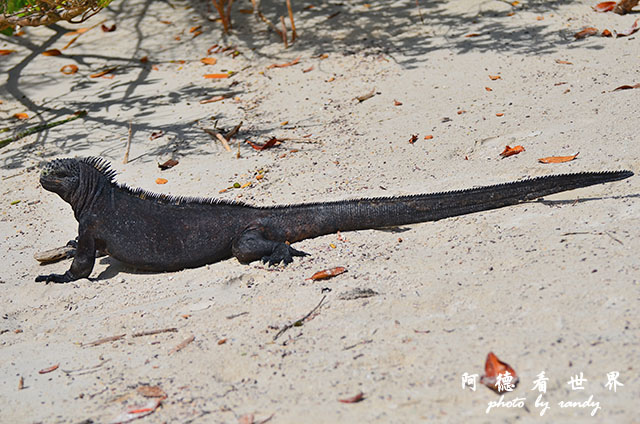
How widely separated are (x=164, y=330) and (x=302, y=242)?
1.43 meters

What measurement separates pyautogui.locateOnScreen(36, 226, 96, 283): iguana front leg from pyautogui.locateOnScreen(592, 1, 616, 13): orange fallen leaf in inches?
279

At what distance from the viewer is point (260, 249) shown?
481 centimetres

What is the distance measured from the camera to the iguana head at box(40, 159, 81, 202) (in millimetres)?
5180

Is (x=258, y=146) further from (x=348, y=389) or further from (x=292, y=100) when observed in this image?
(x=348, y=389)

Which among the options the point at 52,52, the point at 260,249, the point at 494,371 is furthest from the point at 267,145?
the point at 52,52

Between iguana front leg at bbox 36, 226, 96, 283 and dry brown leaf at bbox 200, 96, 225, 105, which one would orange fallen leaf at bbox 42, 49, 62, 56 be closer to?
dry brown leaf at bbox 200, 96, 225, 105

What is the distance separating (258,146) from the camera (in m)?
6.88

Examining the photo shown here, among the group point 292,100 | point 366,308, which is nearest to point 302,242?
point 366,308

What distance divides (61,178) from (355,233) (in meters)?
2.31

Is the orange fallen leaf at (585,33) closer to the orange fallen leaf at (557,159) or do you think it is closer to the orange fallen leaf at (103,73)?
the orange fallen leaf at (557,159)

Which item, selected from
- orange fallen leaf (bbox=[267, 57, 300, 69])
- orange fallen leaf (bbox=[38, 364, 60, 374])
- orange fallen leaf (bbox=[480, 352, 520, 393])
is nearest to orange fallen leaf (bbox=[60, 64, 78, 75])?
orange fallen leaf (bbox=[267, 57, 300, 69])

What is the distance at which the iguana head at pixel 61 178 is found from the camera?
518 cm

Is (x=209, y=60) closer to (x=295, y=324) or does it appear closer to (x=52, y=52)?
(x=52, y=52)

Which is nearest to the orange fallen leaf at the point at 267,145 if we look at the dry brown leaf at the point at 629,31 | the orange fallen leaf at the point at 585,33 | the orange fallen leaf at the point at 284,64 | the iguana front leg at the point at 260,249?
the iguana front leg at the point at 260,249
